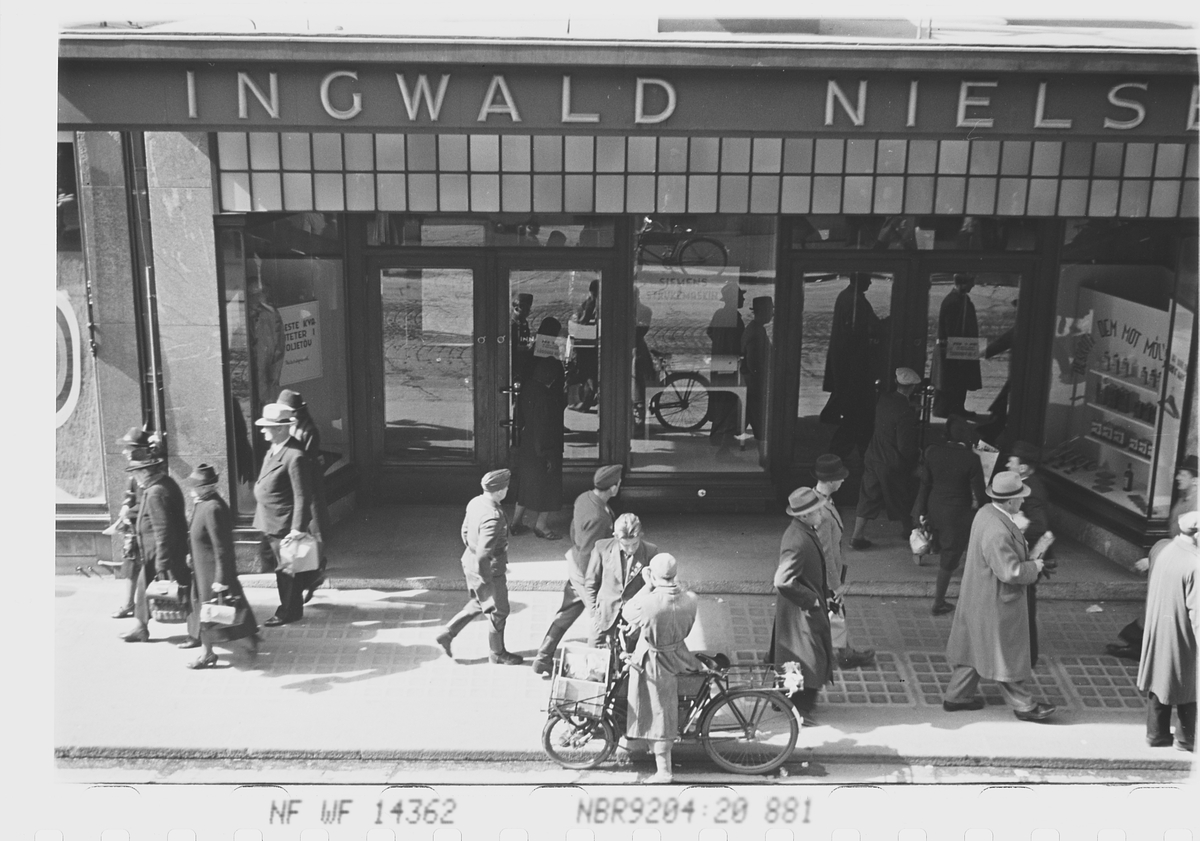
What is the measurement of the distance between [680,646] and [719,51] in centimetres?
367

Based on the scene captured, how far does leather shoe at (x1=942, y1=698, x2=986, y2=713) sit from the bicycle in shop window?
4654 millimetres

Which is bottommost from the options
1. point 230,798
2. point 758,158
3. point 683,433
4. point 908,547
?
point 230,798

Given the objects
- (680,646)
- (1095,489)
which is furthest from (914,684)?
(1095,489)

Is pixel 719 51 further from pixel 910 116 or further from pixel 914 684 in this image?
pixel 914 684

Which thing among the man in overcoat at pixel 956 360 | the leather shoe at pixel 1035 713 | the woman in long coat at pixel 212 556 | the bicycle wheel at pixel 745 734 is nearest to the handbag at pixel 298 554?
the woman in long coat at pixel 212 556

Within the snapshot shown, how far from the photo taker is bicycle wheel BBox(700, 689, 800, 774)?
7.66 m

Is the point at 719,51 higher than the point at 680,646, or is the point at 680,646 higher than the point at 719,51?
the point at 719,51

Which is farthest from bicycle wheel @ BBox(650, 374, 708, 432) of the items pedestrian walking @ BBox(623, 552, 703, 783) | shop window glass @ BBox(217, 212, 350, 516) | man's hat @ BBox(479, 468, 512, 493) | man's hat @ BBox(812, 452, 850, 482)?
pedestrian walking @ BBox(623, 552, 703, 783)

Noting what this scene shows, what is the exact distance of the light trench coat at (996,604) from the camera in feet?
26.7

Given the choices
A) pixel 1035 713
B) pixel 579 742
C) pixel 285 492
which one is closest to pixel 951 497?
pixel 1035 713

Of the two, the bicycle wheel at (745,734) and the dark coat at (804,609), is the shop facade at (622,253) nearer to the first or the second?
the dark coat at (804,609)

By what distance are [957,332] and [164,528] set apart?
718 centimetres

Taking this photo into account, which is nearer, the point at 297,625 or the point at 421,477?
the point at 297,625

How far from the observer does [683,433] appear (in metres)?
12.0
